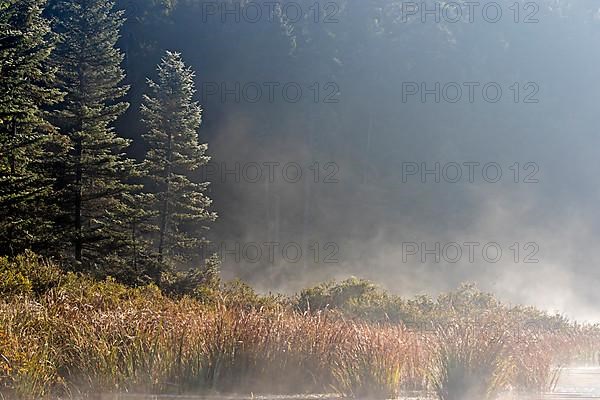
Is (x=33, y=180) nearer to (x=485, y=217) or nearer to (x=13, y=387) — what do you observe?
(x=13, y=387)

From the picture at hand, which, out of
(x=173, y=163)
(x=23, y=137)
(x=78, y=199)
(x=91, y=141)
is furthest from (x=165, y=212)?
(x=23, y=137)

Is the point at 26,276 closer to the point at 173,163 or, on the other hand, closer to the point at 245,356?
the point at 245,356

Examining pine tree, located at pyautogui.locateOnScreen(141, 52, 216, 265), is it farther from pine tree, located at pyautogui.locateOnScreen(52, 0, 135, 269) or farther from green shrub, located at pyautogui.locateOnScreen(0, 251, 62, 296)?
green shrub, located at pyautogui.locateOnScreen(0, 251, 62, 296)

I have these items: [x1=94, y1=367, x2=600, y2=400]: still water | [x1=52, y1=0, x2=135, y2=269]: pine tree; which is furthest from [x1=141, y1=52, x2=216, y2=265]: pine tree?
[x1=94, y1=367, x2=600, y2=400]: still water

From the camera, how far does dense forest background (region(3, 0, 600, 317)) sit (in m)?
70.6

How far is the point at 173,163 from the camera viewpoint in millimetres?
37375

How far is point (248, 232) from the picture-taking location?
238 ft

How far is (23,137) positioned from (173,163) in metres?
7.11

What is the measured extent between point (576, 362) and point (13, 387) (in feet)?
51.0

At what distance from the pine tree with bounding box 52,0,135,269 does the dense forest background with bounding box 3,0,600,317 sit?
28.8 m

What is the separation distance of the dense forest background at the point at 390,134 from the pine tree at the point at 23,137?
3179 cm

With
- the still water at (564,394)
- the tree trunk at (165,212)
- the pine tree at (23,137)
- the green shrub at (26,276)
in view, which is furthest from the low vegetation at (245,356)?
the tree trunk at (165,212)

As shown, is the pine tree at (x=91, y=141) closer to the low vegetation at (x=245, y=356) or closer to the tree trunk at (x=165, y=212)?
the tree trunk at (x=165, y=212)

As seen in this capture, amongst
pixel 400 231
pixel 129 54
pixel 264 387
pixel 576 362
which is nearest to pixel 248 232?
pixel 400 231
